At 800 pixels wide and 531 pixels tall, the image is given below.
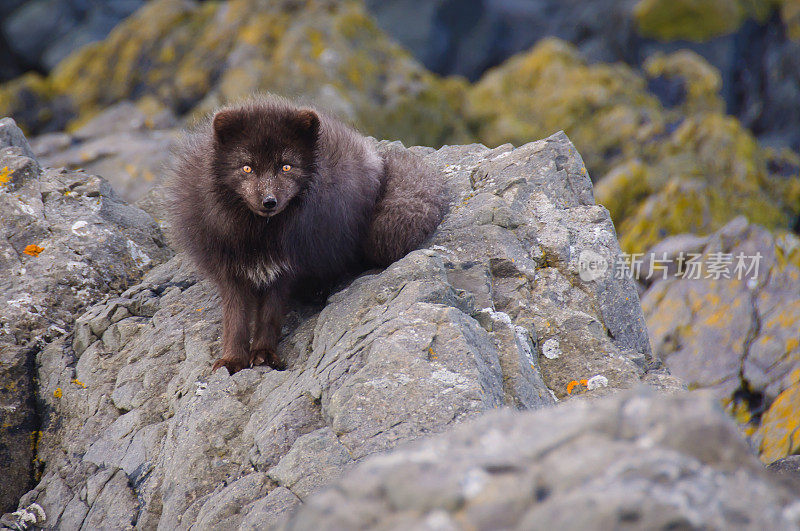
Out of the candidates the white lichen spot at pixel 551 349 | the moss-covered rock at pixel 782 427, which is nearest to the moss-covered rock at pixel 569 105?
the moss-covered rock at pixel 782 427

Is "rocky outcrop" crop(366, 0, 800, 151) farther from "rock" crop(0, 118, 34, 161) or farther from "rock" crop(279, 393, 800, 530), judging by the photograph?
"rock" crop(279, 393, 800, 530)

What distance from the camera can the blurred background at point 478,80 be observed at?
16.1 m

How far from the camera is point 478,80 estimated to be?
2919cm

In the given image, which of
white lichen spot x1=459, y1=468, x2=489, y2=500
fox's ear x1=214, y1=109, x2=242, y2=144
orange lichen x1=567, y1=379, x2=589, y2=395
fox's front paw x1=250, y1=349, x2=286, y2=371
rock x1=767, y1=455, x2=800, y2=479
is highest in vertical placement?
fox's ear x1=214, y1=109, x2=242, y2=144

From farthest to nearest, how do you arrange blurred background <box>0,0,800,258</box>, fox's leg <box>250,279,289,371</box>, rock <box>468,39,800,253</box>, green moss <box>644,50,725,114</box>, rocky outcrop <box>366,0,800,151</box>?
rocky outcrop <box>366,0,800,151</box>, green moss <box>644,50,725,114</box>, blurred background <box>0,0,800,258</box>, rock <box>468,39,800,253</box>, fox's leg <box>250,279,289,371</box>

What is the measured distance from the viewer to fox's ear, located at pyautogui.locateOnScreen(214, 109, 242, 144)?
17.5ft

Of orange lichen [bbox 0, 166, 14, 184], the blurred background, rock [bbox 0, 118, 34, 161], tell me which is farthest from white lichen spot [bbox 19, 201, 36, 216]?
the blurred background

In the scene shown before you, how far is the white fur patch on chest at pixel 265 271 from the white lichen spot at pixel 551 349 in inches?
84.1

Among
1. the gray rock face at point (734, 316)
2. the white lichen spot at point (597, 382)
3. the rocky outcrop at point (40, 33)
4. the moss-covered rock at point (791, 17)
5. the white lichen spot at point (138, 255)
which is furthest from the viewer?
the rocky outcrop at point (40, 33)

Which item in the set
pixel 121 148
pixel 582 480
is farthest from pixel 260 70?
pixel 582 480

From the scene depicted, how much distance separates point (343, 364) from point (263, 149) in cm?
182

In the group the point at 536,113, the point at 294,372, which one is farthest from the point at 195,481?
the point at 536,113

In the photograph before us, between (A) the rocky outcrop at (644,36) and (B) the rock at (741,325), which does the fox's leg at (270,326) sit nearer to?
(B) the rock at (741,325)

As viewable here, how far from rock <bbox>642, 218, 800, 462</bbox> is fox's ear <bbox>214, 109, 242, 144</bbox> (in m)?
6.44
